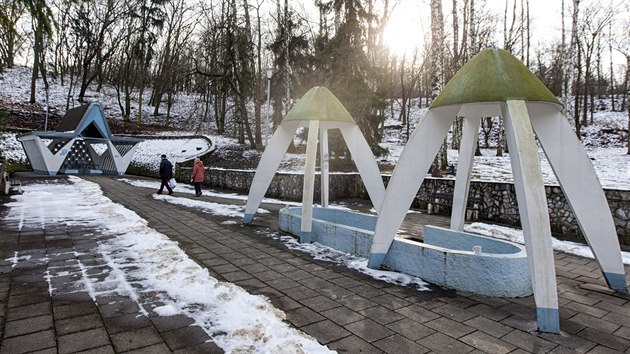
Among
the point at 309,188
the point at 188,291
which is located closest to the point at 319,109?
the point at 309,188

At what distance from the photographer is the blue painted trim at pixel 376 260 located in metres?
5.44

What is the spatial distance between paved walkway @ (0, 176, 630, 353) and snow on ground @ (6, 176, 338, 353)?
17 centimetres

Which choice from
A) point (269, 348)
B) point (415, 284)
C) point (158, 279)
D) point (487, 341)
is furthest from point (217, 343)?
point (415, 284)

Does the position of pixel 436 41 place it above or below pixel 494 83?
above

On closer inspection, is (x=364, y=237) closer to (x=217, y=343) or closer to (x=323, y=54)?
(x=217, y=343)

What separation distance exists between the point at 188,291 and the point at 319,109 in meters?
4.44

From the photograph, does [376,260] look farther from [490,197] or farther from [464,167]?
[490,197]

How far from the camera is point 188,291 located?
4297mm

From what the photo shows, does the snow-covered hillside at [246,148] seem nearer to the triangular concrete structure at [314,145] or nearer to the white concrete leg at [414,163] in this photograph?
the triangular concrete structure at [314,145]

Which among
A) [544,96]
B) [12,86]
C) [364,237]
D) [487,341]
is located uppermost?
[12,86]

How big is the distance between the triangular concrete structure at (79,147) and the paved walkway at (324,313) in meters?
18.2

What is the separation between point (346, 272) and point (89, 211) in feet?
25.1

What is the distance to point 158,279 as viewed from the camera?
4660 mm

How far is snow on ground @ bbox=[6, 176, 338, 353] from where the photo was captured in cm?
321
